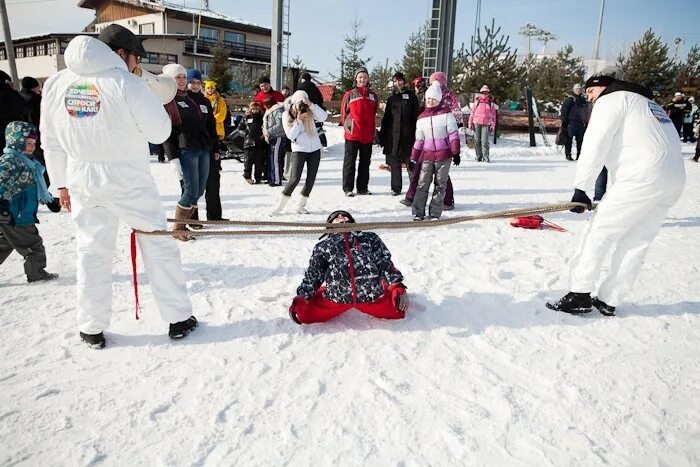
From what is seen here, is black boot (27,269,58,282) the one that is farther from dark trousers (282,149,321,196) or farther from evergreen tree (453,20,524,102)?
evergreen tree (453,20,524,102)

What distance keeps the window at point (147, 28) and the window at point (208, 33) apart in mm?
3718

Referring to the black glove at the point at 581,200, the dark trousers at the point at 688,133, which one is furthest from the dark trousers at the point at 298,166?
the dark trousers at the point at 688,133

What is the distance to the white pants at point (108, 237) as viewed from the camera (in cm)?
282

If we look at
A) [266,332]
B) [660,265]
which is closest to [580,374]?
[266,332]

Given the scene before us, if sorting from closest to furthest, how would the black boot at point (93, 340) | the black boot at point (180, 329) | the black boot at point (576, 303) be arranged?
1. the black boot at point (93, 340)
2. the black boot at point (180, 329)
3. the black boot at point (576, 303)

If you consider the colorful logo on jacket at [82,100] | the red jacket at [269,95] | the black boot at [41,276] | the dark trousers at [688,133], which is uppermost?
the dark trousers at [688,133]

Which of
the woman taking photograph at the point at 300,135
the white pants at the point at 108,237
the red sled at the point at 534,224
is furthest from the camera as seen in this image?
the woman taking photograph at the point at 300,135

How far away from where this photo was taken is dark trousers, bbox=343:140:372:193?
7.95 metres

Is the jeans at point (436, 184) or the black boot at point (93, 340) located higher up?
the jeans at point (436, 184)

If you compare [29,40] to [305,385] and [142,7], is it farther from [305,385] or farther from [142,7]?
[305,385]

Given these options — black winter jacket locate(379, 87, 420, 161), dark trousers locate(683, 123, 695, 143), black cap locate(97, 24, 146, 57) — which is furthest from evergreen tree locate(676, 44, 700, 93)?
black cap locate(97, 24, 146, 57)

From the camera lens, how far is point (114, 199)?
2.85 meters

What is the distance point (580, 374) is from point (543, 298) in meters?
1.20

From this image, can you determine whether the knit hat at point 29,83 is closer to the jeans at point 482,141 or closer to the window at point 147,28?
the jeans at point 482,141
